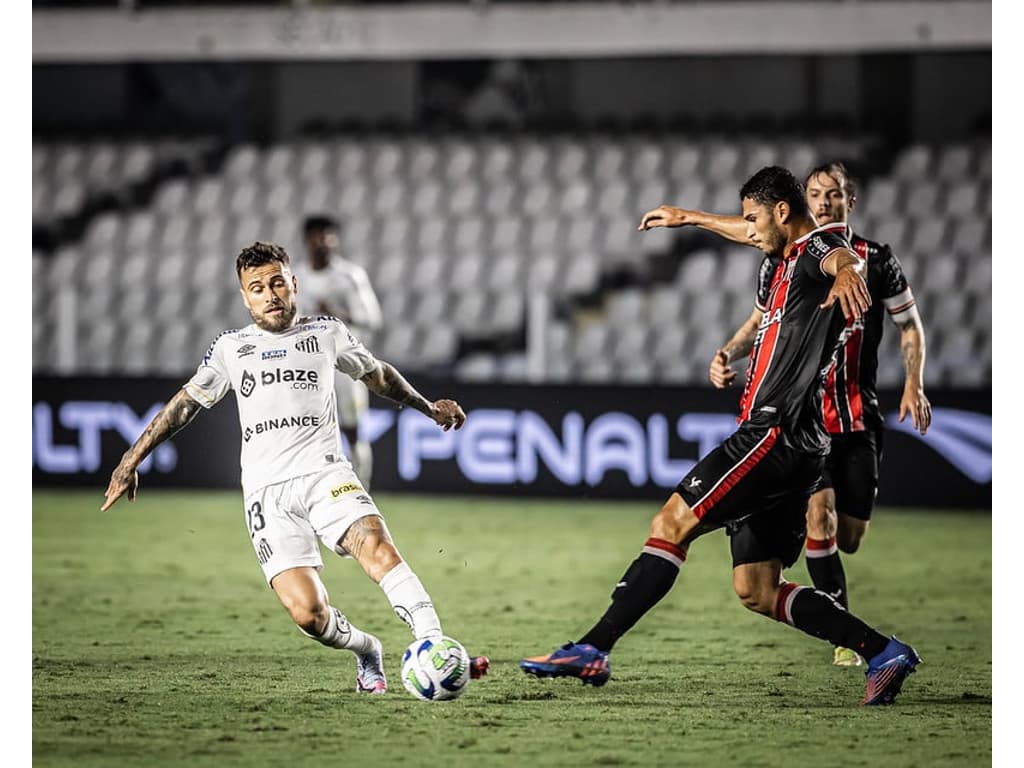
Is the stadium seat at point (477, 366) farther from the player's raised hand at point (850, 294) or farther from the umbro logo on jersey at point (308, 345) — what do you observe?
the player's raised hand at point (850, 294)

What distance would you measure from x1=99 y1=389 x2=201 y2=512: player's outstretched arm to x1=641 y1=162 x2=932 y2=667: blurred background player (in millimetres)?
1809

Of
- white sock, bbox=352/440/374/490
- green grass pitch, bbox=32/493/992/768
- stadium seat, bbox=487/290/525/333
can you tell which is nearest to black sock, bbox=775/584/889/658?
green grass pitch, bbox=32/493/992/768

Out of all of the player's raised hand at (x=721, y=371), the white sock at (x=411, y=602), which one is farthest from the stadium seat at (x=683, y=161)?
the white sock at (x=411, y=602)

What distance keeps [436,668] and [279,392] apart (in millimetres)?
1107

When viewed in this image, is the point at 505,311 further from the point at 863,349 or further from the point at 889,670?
the point at 889,670

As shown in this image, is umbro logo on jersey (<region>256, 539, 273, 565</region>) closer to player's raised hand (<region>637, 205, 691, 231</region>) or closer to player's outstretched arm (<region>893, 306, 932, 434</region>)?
player's raised hand (<region>637, 205, 691, 231</region>)

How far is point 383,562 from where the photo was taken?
5691 millimetres

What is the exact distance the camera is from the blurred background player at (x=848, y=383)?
21.5ft

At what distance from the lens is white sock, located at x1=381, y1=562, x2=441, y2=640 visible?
5590 millimetres

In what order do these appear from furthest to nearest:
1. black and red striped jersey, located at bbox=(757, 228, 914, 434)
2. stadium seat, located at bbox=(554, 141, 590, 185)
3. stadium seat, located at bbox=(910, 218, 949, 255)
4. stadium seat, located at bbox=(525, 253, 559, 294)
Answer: stadium seat, located at bbox=(554, 141, 590, 185), stadium seat, located at bbox=(525, 253, 559, 294), stadium seat, located at bbox=(910, 218, 949, 255), black and red striped jersey, located at bbox=(757, 228, 914, 434)

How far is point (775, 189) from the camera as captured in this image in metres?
5.88

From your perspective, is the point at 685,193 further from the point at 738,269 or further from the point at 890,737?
the point at 890,737

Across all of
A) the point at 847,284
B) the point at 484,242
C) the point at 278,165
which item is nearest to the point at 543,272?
the point at 484,242
